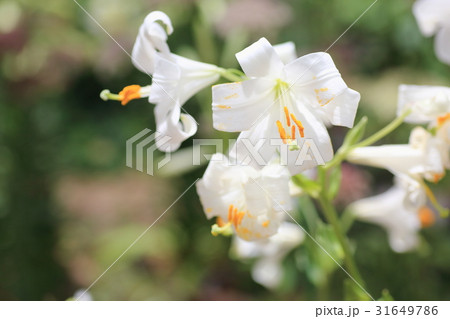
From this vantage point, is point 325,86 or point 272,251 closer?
point 325,86

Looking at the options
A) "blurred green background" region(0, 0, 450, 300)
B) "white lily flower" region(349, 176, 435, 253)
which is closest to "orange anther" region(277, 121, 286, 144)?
"white lily flower" region(349, 176, 435, 253)

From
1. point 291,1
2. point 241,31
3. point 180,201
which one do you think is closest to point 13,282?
point 180,201

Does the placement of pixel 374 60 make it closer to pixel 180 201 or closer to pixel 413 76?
pixel 413 76

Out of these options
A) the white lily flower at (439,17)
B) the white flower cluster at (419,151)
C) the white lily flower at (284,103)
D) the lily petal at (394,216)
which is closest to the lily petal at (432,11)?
the white lily flower at (439,17)

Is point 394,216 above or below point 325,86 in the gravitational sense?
below

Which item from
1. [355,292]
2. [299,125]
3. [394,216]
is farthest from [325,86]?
[394,216]

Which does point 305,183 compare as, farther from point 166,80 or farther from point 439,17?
point 439,17
